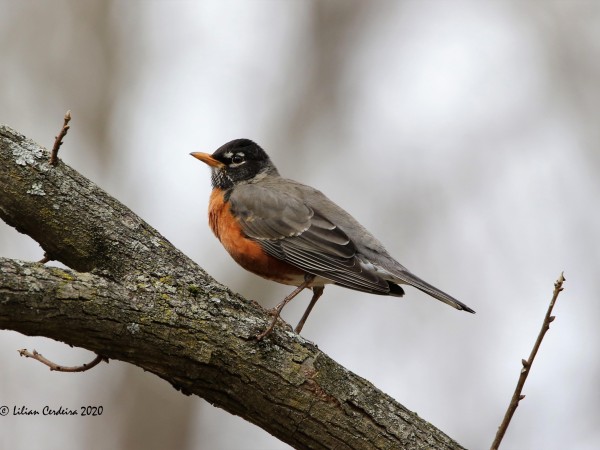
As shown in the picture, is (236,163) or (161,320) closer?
(161,320)

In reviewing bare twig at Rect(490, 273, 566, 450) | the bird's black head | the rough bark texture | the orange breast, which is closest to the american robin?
the orange breast

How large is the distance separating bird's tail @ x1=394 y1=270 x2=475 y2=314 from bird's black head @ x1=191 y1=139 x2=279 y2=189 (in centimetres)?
189

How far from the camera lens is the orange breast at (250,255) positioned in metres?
5.54

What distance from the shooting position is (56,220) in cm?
377

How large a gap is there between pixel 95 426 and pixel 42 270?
18.8 feet

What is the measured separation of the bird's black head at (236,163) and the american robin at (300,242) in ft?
0.68

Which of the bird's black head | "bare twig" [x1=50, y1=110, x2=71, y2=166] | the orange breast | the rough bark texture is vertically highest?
the bird's black head

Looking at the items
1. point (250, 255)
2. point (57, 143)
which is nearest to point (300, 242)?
point (250, 255)

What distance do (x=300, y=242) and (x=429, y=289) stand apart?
3.49ft

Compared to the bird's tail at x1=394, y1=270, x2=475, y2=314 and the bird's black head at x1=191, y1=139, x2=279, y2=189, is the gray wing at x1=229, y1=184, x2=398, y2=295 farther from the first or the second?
the bird's black head at x1=191, y1=139, x2=279, y2=189

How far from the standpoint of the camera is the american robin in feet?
17.3

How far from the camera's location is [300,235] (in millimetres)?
5680

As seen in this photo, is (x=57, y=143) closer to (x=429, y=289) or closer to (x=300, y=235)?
(x=300, y=235)

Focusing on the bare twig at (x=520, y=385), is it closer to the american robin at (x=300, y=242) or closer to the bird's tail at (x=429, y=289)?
the bird's tail at (x=429, y=289)
